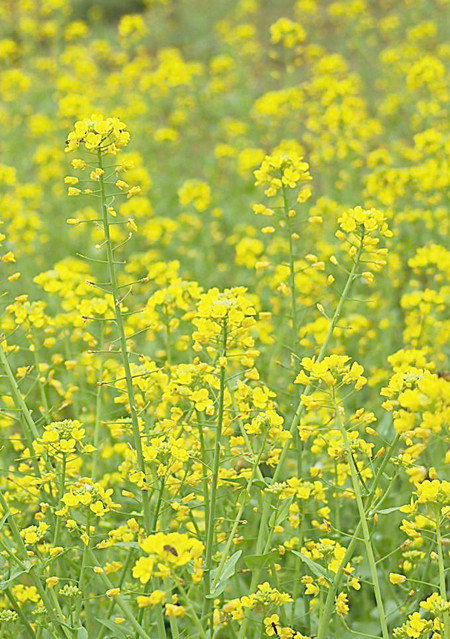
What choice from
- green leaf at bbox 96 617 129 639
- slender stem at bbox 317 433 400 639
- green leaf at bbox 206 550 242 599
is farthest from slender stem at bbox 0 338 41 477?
slender stem at bbox 317 433 400 639

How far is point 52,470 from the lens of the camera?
2881 millimetres

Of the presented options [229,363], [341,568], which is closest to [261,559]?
[341,568]

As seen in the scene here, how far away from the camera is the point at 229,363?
4422 mm

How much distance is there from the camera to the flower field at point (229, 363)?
8.59 ft

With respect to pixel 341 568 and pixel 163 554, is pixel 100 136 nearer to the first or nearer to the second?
pixel 163 554

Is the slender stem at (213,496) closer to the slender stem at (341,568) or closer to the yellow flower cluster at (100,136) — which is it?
the slender stem at (341,568)

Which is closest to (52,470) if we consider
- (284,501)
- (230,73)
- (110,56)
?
(284,501)

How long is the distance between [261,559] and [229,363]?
1890 mm

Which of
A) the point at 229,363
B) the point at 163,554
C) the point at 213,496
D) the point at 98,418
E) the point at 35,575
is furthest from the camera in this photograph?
the point at 229,363

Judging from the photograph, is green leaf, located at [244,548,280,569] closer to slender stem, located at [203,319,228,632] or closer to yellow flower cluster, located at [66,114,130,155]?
slender stem, located at [203,319,228,632]

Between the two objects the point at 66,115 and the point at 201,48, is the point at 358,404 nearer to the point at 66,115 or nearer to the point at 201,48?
the point at 66,115

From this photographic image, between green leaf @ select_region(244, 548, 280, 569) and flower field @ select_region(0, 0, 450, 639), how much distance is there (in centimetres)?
1

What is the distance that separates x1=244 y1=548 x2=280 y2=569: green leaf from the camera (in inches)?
101

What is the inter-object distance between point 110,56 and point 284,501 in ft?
32.5
